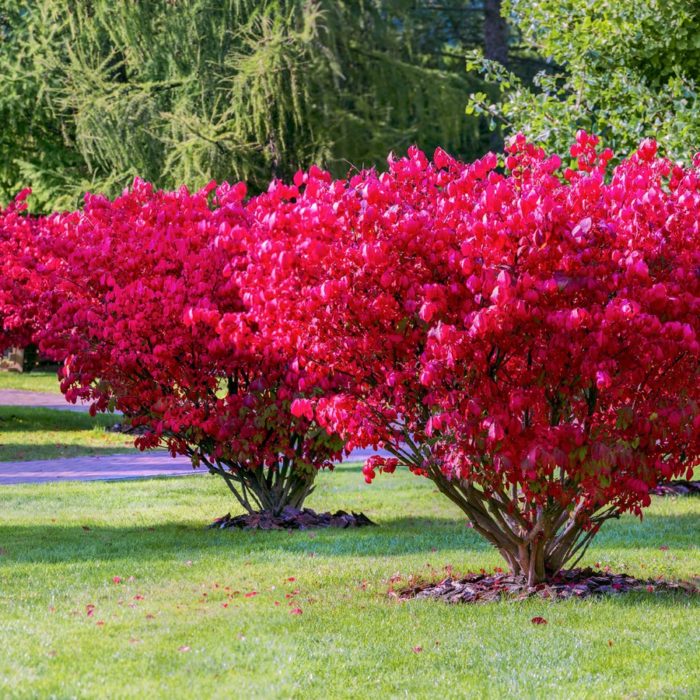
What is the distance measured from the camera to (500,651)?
569cm

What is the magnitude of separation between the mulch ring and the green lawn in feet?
78.7

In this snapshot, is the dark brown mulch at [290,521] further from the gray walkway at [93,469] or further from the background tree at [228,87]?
the background tree at [228,87]

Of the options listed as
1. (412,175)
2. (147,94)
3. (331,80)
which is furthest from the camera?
(147,94)

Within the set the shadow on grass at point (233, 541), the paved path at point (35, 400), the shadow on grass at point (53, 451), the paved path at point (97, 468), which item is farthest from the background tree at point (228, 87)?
the shadow on grass at point (233, 541)

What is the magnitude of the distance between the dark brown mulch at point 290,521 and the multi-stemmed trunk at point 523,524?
3.42 meters

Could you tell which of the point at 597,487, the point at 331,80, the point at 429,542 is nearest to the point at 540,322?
the point at 597,487

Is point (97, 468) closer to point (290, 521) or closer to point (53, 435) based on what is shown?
point (53, 435)

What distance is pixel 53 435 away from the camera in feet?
64.9

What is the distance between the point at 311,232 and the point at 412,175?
0.78 metres

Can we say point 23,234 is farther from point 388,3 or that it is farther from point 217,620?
point 388,3

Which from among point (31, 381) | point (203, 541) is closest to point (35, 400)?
point (31, 381)

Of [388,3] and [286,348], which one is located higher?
[388,3]

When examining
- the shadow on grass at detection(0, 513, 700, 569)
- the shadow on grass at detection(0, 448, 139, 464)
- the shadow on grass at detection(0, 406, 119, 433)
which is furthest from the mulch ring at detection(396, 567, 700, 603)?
the shadow on grass at detection(0, 406, 119, 433)

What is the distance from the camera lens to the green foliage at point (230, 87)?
23375mm
